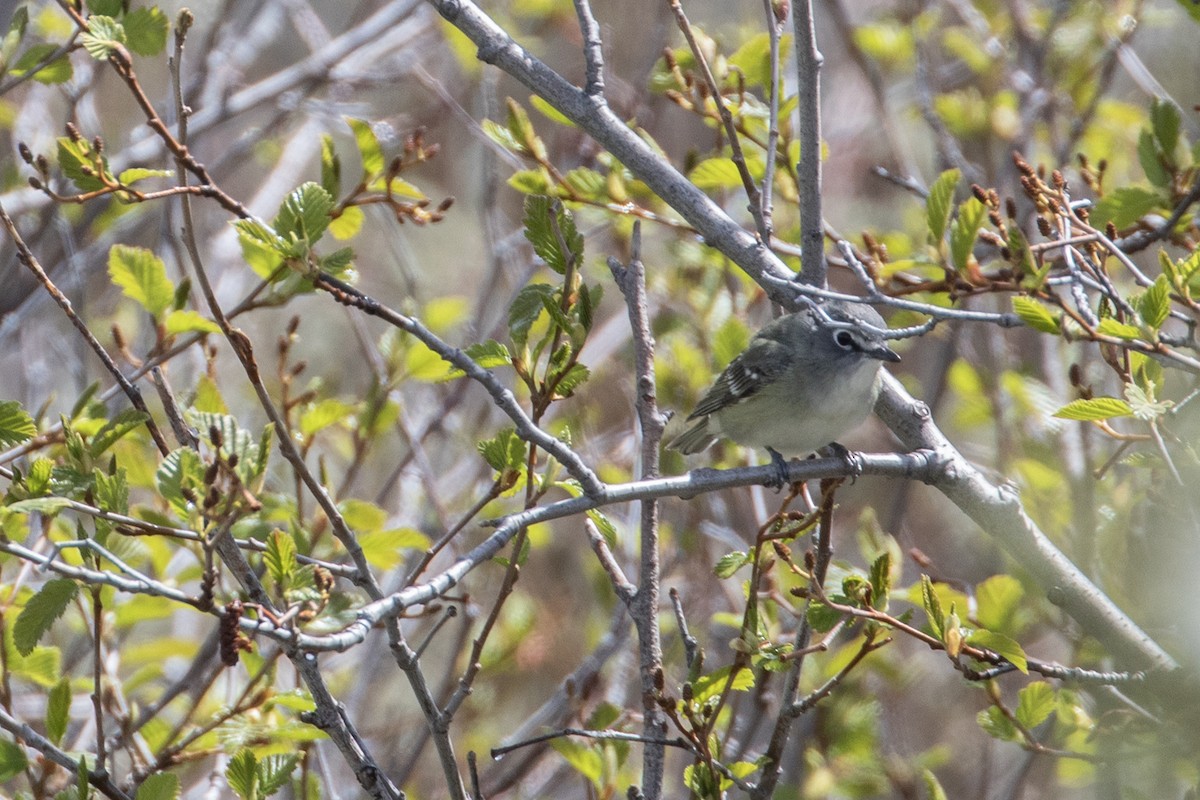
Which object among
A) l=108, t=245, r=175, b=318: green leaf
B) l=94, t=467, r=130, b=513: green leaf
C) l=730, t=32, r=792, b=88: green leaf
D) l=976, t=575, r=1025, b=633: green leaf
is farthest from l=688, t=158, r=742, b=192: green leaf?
l=94, t=467, r=130, b=513: green leaf

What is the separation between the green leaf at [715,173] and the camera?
10.7 ft

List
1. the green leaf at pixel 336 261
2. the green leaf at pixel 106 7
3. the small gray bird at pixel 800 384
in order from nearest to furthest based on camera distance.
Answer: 1. the green leaf at pixel 336 261
2. the green leaf at pixel 106 7
3. the small gray bird at pixel 800 384

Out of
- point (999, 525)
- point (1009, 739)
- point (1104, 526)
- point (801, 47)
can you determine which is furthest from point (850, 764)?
point (801, 47)

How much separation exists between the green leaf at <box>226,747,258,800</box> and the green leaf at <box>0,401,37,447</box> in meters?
0.84

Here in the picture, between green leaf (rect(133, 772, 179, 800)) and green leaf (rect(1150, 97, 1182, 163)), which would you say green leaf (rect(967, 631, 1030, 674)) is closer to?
green leaf (rect(1150, 97, 1182, 163))

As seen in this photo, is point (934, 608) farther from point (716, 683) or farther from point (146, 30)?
point (146, 30)

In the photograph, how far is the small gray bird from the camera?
373cm

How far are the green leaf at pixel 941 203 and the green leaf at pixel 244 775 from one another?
2.06 meters

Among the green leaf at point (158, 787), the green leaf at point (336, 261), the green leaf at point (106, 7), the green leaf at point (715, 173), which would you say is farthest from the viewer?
the green leaf at point (715, 173)

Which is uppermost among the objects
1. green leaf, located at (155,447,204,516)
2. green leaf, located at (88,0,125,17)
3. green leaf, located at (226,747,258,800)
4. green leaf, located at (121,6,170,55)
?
green leaf, located at (88,0,125,17)

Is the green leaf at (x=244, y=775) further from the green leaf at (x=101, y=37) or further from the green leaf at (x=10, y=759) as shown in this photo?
the green leaf at (x=101, y=37)

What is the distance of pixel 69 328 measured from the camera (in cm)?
598

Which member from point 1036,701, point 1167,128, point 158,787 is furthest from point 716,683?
point 1167,128

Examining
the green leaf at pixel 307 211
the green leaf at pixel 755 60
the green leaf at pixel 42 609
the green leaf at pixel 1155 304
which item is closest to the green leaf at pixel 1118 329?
the green leaf at pixel 1155 304
